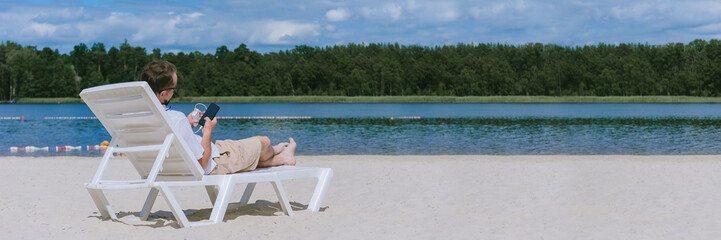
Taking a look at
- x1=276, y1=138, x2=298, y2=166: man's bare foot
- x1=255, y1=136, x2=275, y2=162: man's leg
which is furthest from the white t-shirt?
x1=276, y1=138, x2=298, y2=166: man's bare foot

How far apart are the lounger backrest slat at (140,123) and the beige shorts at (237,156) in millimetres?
274

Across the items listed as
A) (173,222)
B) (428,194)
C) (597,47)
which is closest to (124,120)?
(173,222)

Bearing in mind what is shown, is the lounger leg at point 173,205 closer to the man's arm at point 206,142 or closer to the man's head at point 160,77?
the man's arm at point 206,142

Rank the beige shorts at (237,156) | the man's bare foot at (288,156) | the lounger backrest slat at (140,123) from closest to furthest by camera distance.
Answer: the lounger backrest slat at (140,123) < the beige shorts at (237,156) < the man's bare foot at (288,156)

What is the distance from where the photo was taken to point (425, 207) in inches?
264

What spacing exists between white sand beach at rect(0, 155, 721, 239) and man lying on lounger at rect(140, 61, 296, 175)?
0.45 meters

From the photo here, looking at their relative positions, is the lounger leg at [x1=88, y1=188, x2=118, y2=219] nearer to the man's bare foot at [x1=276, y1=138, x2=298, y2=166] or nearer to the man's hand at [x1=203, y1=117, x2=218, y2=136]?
the man's hand at [x1=203, y1=117, x2=218, y2=136]

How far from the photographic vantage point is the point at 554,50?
407 feet

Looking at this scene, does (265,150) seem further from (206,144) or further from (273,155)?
(206,144)

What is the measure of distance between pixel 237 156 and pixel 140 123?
81 centimetres

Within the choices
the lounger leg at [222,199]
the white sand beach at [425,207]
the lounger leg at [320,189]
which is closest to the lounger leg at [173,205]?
the white sand beach at [425,207]

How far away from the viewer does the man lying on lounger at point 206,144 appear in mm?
5254

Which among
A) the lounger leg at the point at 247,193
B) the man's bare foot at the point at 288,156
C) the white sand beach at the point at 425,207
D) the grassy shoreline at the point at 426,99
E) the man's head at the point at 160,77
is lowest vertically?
the grassy shoreline at the point at 426,99

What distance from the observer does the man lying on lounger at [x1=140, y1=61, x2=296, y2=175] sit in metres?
5.25
